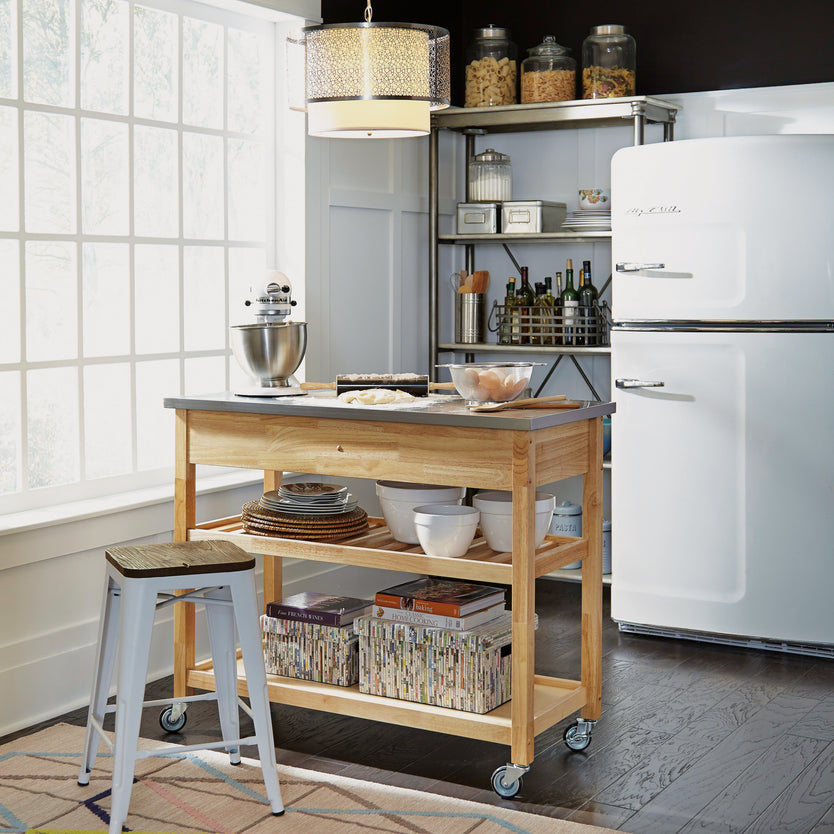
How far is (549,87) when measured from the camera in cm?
472

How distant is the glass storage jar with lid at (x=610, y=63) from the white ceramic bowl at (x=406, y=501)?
7.20ft

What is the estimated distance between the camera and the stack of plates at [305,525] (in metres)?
3.07

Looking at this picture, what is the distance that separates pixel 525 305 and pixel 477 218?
1.35 ft

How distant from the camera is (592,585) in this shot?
123 inches

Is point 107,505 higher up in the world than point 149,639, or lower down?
higher up

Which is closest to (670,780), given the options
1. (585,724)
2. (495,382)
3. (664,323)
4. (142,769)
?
(585,724)

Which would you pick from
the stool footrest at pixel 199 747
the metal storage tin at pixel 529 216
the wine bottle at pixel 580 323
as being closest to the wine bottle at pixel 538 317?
the wine bottle at pixel 580 323

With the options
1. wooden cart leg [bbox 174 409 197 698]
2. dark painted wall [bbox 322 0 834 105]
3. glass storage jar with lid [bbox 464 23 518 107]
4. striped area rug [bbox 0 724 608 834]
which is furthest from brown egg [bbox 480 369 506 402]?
glass storage jar with lid [bbox 464 23 518 107]

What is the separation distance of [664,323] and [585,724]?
1564 millimetres

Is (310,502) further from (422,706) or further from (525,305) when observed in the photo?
(525,305)

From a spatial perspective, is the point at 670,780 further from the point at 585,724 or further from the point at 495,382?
the point at 495,382

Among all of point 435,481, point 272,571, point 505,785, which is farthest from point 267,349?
point 505,785

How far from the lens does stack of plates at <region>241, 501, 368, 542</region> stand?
3068mm

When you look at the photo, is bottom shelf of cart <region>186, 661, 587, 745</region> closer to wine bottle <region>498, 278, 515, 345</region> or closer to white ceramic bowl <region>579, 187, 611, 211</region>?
wine bottle <region>498, 278, 515, 345</region>
